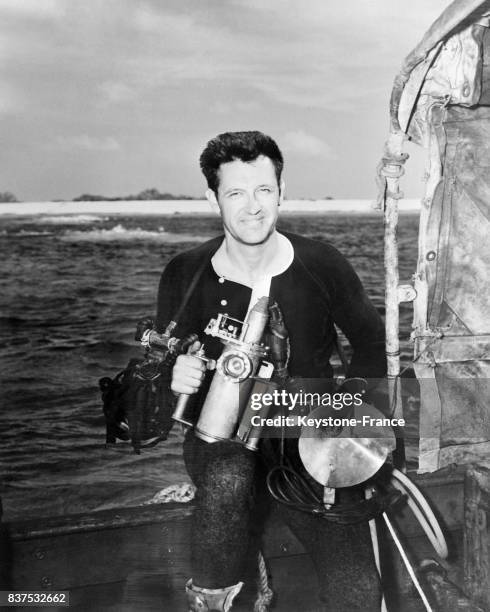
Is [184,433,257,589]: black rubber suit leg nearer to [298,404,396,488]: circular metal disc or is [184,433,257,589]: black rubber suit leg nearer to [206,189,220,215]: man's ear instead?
[298,404,396,488]: circular metal disc

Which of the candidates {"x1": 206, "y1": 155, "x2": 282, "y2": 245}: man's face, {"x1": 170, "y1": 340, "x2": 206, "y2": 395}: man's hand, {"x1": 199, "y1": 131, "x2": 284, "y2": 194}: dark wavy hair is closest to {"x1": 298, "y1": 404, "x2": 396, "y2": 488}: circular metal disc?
{"x1": 170, "y1": 340, "x2": 206, "y2": 395}: man's hand

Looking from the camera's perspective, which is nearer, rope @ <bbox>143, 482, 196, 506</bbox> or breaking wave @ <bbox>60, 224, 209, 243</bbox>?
rope @ <bbox>143, 482, 196, 506</bbox>

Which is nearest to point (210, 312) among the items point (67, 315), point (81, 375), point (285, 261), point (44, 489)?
point (285, 261)

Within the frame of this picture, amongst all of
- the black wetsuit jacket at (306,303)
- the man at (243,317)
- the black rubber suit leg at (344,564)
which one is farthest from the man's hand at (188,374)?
the black rubber suit leg at (344,564)

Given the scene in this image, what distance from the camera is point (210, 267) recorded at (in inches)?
64.3

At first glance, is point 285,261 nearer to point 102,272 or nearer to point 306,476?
point 306,476

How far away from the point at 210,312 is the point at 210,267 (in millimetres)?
114

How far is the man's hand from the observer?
1460mm

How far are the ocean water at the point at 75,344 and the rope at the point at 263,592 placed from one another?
1409 millimetres

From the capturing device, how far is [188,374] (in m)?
1.46

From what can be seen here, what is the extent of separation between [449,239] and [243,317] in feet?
1.72

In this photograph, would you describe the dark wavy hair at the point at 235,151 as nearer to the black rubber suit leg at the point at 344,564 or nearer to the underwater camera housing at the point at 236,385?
the underwater camera housing at the point at 236,385

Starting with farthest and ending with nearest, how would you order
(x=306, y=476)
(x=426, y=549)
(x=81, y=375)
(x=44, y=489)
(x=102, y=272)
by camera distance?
(x=102, y=272), (x=81, y=375), (x=44, y=489), (x=426, y=549), (x=306, y=476)

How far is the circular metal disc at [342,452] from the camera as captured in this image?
56.6 inches
